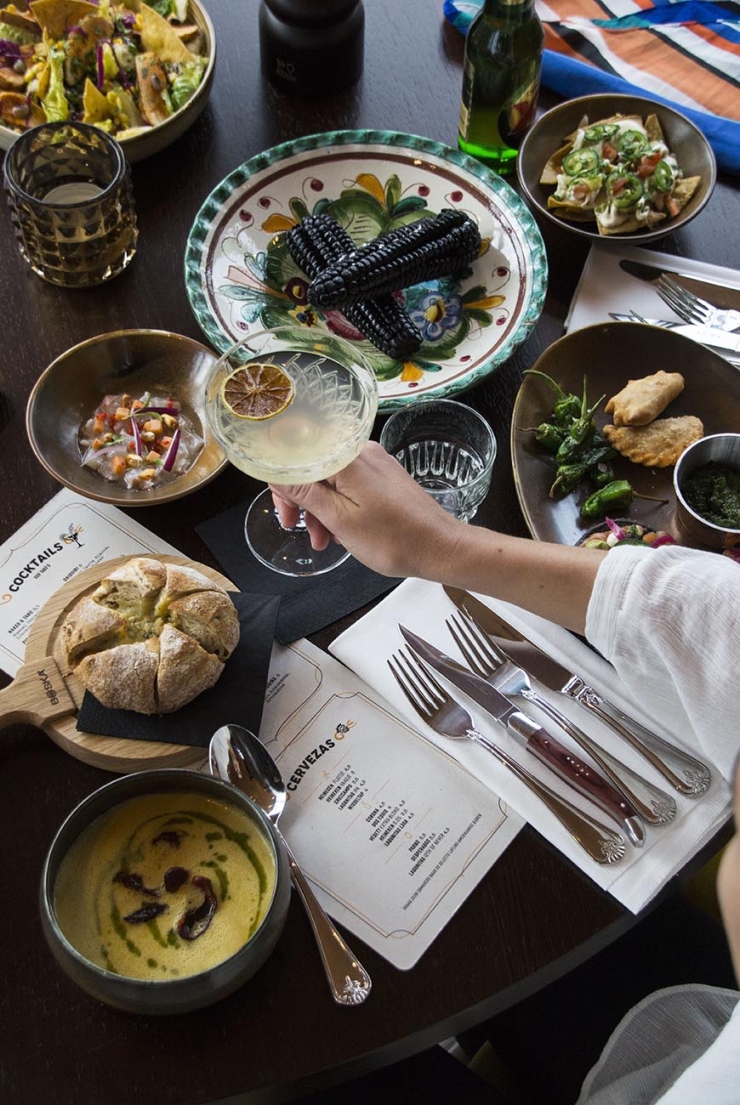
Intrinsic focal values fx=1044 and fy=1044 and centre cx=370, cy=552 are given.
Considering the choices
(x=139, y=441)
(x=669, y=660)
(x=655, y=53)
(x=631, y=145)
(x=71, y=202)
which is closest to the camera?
(x=669, y=660)

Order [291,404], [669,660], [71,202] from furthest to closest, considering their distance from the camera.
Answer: [71,202] → [291,404] → [669,660]

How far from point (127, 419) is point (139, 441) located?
0.15 feet

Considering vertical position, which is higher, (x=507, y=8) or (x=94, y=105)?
(x=507, y=8)

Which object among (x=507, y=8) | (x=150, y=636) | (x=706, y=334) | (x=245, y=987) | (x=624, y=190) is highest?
(x=507, y=8)

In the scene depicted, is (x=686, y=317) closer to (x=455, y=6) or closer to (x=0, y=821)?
(x=455, y=6)

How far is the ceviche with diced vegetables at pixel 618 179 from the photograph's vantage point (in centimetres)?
153

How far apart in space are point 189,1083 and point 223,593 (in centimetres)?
49

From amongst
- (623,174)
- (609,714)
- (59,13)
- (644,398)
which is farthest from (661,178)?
(59,13)

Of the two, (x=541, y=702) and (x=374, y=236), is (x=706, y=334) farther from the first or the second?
(x=541, y=702)

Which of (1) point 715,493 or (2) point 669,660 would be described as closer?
(2) point 669,660

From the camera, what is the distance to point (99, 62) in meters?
1.65

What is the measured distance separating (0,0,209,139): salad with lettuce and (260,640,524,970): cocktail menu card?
36.8 inches

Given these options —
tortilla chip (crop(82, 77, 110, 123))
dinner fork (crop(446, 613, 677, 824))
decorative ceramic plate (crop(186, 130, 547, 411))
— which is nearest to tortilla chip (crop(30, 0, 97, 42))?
tortilla chip (crop(82, 77, 110, 123))

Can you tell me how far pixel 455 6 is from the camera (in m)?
1.82
